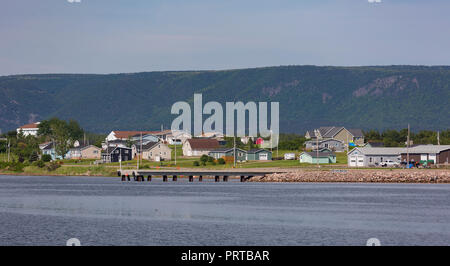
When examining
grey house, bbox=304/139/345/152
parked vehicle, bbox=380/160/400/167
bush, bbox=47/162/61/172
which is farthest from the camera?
grey house, bbox=304/139/345/152

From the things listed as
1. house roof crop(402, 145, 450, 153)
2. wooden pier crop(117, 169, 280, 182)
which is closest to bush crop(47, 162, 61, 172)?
wooden pier crop(117, 169, 280, 182)

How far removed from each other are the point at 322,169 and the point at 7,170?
71.0m

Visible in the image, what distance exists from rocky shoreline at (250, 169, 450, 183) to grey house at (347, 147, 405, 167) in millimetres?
13840

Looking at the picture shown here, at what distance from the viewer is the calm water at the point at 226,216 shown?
49.8 m

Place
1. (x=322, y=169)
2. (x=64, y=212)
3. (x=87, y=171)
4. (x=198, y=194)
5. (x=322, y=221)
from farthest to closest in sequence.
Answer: (x=87, y=171)
(x=322, y=169)
(x=198, y=194)
(x=64, y=212)
(x=322, y=221)

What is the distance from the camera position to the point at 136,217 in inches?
2491

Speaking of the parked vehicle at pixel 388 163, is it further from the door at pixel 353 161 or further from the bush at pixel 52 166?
the bush at pixel 52 166

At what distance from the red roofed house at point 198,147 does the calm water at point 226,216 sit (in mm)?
81319

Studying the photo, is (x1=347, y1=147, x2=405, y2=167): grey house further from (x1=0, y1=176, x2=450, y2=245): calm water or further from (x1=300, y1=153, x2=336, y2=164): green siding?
(x1=0, y1=176, x2=450, y2=245): calm water

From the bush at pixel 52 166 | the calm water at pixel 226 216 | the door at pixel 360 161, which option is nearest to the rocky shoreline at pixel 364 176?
the calm water at pixel 226 216

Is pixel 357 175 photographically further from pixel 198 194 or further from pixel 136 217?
pixel 136 217

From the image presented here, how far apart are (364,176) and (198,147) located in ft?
255

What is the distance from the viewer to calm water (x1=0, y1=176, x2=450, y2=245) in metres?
49.8
